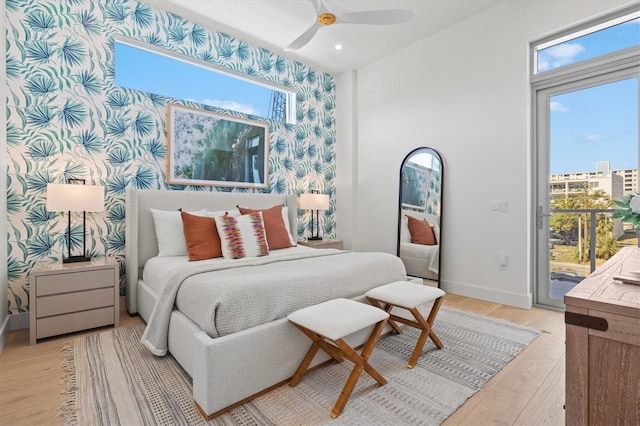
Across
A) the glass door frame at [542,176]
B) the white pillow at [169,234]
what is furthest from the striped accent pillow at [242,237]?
the glass door frame at [542,176]

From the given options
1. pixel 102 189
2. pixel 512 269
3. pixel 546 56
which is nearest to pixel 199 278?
pixel 102 189

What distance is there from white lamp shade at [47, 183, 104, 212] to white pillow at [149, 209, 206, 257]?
49 cm

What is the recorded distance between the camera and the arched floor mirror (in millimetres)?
3836

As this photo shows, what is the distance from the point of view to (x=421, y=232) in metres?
4.00

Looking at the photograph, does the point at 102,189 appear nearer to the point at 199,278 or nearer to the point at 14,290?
the point at 14,290

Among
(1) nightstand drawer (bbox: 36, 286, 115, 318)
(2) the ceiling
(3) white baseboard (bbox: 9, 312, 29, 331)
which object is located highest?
(2) the ceiling

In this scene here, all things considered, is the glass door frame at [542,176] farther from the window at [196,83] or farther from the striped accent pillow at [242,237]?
the window at [196,83]

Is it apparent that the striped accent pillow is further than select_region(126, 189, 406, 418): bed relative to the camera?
Yes

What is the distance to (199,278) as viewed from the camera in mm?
1962

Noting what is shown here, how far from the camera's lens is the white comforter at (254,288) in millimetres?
1657

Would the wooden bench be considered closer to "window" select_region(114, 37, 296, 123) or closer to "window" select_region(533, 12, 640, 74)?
"window" select_region(114, 37, 296, 123)

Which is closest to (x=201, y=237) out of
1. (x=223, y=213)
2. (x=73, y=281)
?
(x=223, y=213)

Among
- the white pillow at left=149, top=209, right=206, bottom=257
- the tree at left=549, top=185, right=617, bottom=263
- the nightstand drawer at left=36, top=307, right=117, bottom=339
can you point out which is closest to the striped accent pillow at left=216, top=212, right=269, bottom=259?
the white pillow at left=149, top=209, right=206, bottom=257

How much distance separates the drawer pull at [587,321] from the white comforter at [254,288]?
4.35ft
